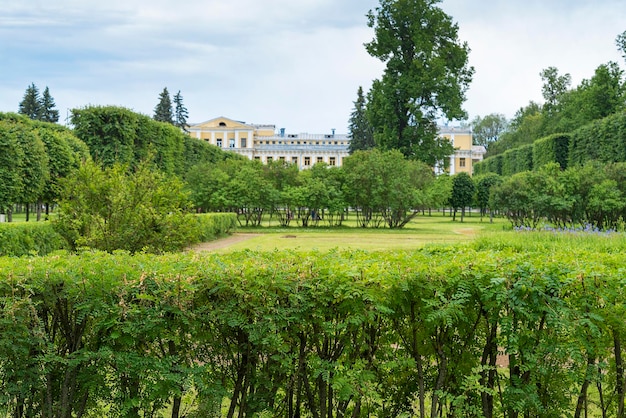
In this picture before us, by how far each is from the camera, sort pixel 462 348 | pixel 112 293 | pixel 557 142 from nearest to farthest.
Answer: pixel 112 293, pixel 462 348, pixel 557 142

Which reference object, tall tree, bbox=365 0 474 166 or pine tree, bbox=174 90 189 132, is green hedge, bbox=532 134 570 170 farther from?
pine tree, bbox=174 90 189 132

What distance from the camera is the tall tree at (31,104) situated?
6225cm

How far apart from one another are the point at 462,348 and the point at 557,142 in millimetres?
36483

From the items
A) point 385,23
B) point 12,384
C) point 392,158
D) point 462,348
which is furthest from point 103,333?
point 385,23

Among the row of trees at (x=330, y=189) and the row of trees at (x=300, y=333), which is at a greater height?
the row of trees at (x=330, y=189)

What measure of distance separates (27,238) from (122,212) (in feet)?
9.17

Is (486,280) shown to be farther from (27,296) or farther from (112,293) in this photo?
(27,296)

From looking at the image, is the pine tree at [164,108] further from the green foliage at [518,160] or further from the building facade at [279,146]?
the green foliage at [518,160]

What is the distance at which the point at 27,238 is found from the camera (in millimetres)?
10016

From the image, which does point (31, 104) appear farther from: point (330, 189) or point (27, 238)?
point (27, 238)

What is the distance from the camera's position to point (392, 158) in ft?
84.9

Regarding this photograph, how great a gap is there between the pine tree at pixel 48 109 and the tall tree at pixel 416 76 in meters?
46.5

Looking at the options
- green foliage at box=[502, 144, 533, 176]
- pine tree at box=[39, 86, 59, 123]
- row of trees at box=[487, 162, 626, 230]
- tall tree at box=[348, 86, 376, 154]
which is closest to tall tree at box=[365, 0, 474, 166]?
row of trees at box=[487, 162, 626, 230]

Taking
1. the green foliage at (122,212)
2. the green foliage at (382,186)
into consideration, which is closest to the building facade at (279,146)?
the green foliage at (382,186)
